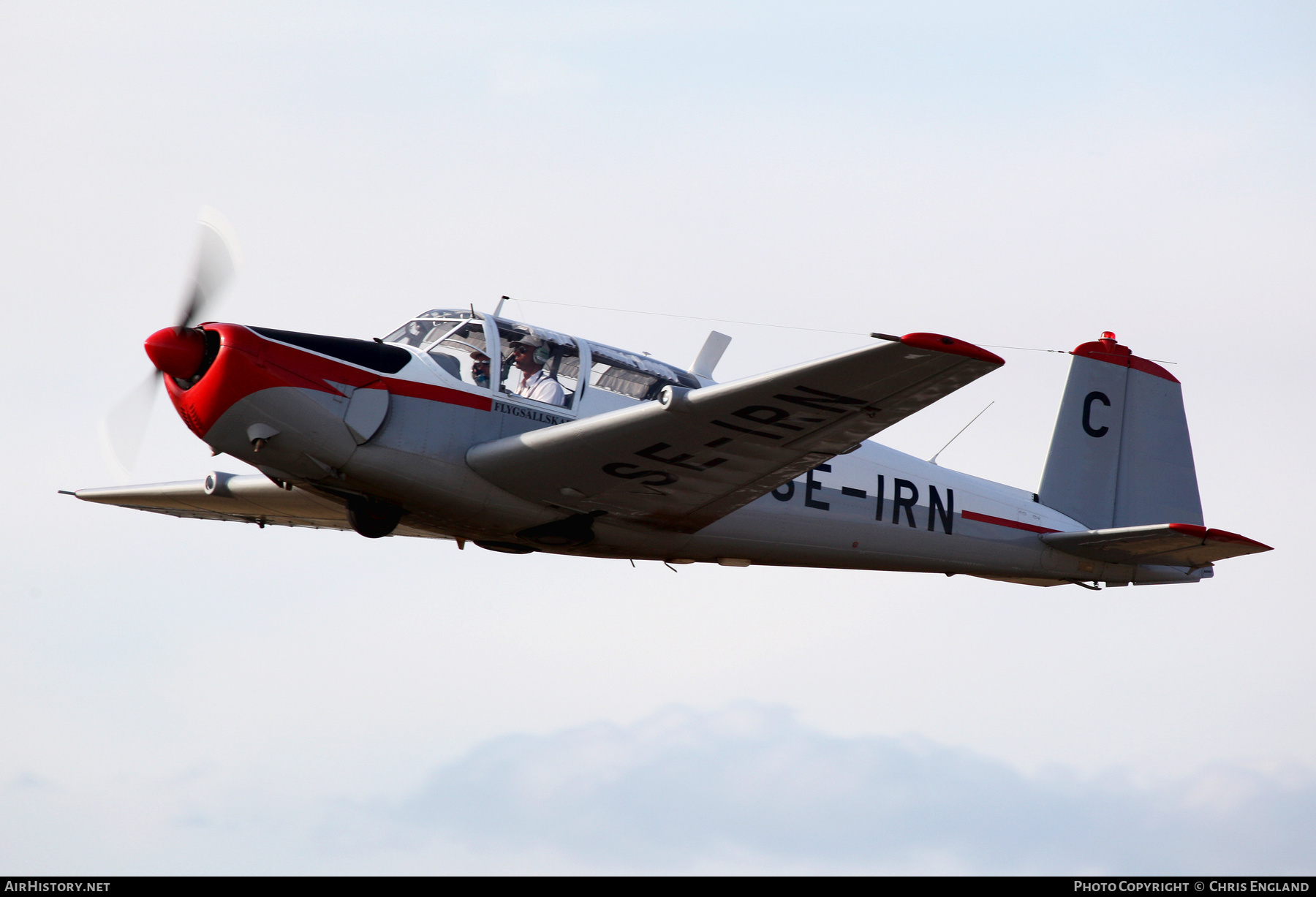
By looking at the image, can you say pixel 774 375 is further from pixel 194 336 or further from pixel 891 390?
pixel 194 336

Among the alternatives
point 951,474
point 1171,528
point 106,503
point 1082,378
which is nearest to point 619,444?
point 951,474

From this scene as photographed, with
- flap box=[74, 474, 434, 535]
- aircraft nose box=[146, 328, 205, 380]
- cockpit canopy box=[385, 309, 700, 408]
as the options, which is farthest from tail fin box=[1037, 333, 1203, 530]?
aircraft nose box=[146, 328, 205, 380]

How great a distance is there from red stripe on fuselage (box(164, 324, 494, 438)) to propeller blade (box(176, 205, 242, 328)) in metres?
0.34

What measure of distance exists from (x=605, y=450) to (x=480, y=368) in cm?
166

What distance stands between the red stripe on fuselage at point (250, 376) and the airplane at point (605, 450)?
18 mm

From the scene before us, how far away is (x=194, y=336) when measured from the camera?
11.5 m

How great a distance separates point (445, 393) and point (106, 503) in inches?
302

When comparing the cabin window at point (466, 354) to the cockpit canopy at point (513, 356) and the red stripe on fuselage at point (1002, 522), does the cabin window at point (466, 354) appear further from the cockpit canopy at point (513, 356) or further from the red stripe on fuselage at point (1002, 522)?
the red stripe on fuselage at point (1002, 522)

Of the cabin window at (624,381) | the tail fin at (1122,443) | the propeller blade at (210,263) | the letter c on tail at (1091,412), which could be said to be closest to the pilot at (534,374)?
the cabin window at (624,381)

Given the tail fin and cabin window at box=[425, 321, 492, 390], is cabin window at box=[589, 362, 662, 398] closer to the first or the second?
cabin window at box=[425, 321, 492, 390]

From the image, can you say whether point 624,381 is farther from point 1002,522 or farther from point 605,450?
point 1002,522

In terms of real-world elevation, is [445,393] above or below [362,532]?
above

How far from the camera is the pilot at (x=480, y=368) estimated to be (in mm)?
12242

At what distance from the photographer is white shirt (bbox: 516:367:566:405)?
12.4 metres
